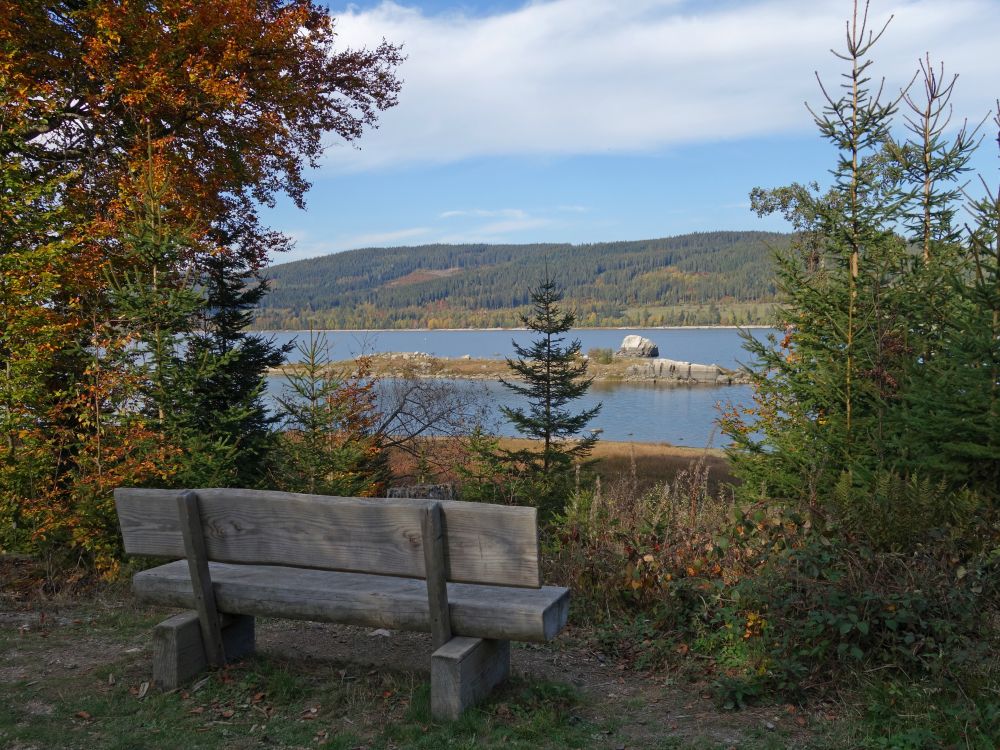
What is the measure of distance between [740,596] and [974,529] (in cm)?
173

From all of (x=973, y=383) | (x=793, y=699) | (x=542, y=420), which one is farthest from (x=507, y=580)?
(x=542, y=420)

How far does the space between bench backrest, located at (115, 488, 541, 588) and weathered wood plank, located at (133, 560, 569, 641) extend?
17cm

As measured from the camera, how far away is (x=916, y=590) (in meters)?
3.88

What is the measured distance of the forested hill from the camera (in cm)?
13500

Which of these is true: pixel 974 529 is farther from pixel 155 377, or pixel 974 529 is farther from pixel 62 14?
pixel 62 14

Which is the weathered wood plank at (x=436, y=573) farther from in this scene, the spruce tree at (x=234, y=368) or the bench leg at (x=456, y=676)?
the spruce tree at (x=234, y=368)

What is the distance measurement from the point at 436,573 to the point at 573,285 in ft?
557

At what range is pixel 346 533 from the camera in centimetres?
370

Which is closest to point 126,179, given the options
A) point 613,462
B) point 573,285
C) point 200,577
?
point 200,577

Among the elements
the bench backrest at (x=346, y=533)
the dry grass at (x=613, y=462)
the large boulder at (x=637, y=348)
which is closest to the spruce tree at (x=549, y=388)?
the dry grass at (x=613, y=462)

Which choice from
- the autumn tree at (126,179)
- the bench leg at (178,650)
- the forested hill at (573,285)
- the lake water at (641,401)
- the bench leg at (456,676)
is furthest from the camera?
the forested hill at (573,285)

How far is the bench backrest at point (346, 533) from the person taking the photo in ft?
11.3

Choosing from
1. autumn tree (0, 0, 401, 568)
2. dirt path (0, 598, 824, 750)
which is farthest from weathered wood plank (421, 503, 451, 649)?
autumn tree (0, 0, 401, 568)

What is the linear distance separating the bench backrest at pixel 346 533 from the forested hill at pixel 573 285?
329 ft
